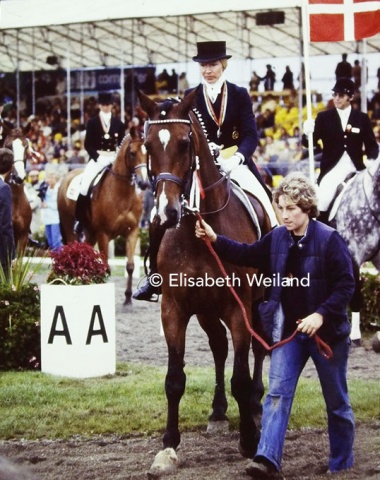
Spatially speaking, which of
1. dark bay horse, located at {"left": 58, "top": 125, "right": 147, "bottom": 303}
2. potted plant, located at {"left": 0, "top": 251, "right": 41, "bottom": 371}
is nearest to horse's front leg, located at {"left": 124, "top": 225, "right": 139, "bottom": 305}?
dark bay horse, located at {"left": 58, "top": 125, "right": 147, "bottom": 303}

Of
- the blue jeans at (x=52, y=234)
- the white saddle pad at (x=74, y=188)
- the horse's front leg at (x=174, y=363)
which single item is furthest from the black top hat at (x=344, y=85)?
the blue jeans at (x=52, y=234)

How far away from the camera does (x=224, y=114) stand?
23.7 feet

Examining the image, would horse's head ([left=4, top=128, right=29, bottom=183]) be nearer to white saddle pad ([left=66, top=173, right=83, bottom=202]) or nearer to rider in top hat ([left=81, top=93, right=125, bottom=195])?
white saddle pad ([left=66, top=173, right=83, bottom=202])

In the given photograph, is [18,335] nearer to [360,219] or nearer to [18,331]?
[18,331]

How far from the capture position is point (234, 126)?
24.0 ft

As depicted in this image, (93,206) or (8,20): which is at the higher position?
(8,20)

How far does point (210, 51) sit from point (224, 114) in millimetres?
472

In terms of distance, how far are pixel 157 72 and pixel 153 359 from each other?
665 inches

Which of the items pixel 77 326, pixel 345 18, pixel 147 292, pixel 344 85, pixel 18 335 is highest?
pixel 345 18

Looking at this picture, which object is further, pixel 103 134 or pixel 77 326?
pixel 103 134

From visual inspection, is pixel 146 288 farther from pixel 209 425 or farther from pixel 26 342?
pixel 26 342

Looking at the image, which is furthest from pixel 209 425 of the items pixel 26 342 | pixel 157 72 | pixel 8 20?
pixel 157 72

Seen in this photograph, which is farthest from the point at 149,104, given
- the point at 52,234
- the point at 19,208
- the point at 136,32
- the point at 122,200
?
the point at 136,32

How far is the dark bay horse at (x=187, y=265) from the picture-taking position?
5875mm
